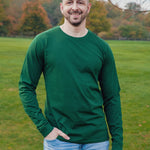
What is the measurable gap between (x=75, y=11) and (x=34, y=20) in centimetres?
6725

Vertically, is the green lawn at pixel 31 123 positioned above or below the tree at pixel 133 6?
below

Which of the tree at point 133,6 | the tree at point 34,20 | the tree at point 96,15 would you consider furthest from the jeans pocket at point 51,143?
the tree at point 34,20

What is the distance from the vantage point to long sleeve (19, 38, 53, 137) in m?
1.99

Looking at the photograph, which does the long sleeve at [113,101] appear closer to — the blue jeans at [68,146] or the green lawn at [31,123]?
the blue jeans at [68,146]

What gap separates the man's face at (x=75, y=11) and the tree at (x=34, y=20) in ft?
216

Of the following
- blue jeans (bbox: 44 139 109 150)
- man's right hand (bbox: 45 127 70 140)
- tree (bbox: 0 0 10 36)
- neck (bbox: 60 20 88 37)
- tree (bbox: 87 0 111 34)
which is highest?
neck (bbox: 60 20 88 37)

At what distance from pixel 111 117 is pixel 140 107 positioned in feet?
18.6

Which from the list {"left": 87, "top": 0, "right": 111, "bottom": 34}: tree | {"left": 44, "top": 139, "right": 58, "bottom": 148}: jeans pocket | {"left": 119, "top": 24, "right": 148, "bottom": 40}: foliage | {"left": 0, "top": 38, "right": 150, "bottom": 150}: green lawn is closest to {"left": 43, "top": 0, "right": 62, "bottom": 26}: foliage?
{"left": 119, "top": 24, "right": 148, "bottom": 40}: foliage

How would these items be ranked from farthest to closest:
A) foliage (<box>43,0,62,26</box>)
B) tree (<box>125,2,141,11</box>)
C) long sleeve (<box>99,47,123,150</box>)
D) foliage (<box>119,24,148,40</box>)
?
1. foliage (<box>43,0,62,26</box>)
2. foliage (<box>119,24,148,40</box>)
3. tree (<box>125,2,141,11</box>)
4. long sleeve (<box>99,47,123,150</box>)

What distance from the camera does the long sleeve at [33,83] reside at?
199 centimetres

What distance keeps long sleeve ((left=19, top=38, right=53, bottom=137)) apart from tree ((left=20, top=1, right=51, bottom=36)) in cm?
6578

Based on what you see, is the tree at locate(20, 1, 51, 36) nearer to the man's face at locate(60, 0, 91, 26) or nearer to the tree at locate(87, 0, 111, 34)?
the tree at locate(87, 0, 111, 34)

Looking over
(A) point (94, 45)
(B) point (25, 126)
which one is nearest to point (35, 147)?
(B) point (25, 126)

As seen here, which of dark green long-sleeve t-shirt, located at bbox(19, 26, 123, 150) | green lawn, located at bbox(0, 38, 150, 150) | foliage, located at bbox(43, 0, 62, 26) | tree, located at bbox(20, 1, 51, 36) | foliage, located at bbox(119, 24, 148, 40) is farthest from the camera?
foliage, located at bbox(43, 0, 62, 26)
